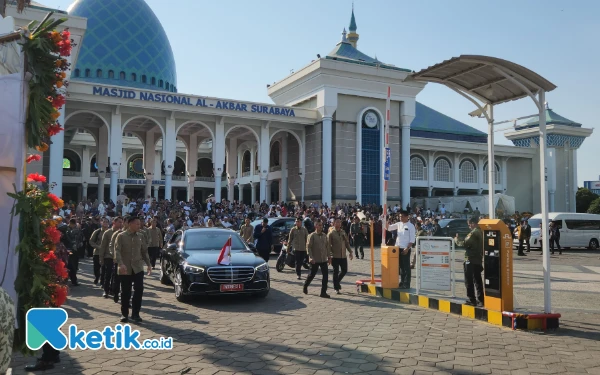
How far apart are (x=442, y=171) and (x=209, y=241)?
42.7 metres

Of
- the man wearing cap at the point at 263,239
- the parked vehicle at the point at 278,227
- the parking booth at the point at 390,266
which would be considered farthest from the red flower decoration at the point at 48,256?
the parked vehicle at the point at 278,227

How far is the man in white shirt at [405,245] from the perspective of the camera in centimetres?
1107

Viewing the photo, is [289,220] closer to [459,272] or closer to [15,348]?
[459,272]

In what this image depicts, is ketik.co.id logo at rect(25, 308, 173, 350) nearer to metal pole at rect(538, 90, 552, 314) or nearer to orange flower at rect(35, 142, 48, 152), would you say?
orange flower at rect(35, 142, 48, 152)

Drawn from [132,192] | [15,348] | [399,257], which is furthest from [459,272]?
[132,192]

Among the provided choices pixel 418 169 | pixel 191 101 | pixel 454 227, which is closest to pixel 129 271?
pixel 454 227

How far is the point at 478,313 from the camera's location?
27.5ft

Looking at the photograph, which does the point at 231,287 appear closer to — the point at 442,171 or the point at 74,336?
the point at 74,336

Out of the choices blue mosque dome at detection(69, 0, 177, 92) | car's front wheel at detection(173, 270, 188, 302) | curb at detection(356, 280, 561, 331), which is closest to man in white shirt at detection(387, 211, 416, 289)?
curb at detection(356, 280, 561, 331)

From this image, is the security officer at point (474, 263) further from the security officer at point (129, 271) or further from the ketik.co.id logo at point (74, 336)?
the security officer at point (129, 271)

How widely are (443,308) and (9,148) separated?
719 centimetres

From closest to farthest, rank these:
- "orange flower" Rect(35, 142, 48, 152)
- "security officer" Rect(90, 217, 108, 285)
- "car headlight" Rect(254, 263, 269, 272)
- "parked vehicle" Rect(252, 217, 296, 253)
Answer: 1. "orange flower" Rect(35, 142, 48, 152)
2. "car headlight" Rect(254, 263, 269, 272)
3. "security officer" Rect(90, 217, 108, 285)
4. "parked vehicle" Rect(252, 217, 296, 253)

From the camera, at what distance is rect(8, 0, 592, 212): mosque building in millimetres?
33375

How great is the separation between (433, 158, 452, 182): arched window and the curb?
40.9 m
